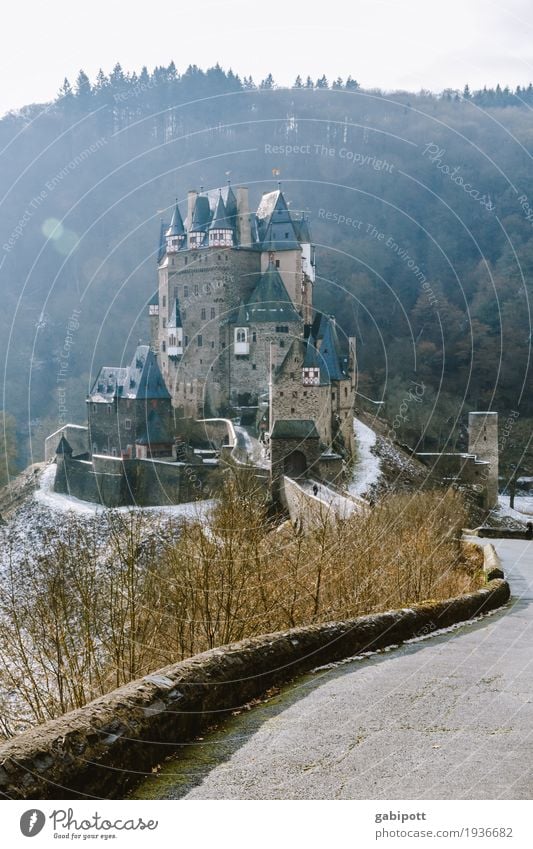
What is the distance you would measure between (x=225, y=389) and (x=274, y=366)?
1.67m

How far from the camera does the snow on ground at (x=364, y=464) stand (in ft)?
75.3

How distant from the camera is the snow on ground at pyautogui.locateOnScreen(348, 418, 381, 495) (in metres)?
23.0

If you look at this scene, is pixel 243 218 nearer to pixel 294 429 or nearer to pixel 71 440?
pixel 294 429

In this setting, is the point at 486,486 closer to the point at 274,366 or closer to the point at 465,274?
the point at 274,366

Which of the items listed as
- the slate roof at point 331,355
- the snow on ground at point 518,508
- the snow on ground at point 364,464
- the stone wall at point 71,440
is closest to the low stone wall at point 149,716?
the stone wall at point 71,440

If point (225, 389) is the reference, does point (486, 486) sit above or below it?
below

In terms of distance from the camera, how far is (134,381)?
68.4ft

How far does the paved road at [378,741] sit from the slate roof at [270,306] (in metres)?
18.9

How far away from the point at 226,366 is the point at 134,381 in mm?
4306

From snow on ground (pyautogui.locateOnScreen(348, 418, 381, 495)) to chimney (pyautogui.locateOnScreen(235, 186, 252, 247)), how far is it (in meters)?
6.51

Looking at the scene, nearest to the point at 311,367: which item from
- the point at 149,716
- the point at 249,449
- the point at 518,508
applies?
the point at 249,449

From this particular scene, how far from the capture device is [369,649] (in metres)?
7.31

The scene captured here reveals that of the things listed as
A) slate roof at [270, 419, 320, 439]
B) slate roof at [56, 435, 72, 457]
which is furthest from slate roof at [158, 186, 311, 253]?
slate roof at [56, 435, 72, 457]

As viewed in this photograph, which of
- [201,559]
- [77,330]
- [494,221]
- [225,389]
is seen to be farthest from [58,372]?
[201,559]
